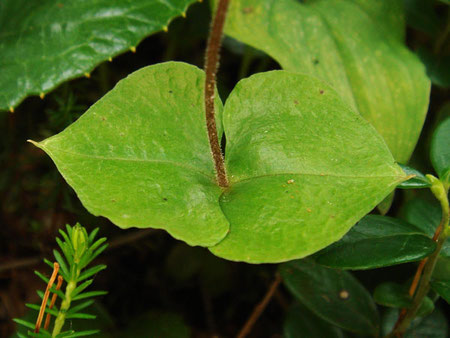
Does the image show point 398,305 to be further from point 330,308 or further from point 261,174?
point 261,174

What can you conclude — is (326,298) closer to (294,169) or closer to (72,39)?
(294,169)

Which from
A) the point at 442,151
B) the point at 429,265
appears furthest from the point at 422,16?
the point at 429,265

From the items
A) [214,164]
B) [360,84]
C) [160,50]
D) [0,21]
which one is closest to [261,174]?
[214,164]

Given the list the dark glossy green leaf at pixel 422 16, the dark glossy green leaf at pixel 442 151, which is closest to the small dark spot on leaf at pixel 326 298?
the dark glossy green leaf at pixel 442 151

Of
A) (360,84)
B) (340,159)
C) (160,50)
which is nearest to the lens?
(340,159)

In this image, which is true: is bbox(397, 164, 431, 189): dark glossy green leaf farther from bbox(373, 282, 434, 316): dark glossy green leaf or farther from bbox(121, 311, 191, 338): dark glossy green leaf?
bbox(121, 311, 191, 338): dark glossy green leaf

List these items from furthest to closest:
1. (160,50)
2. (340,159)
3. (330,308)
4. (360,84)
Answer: (160,50) → (360,84) → (330,308) → (340,159)
